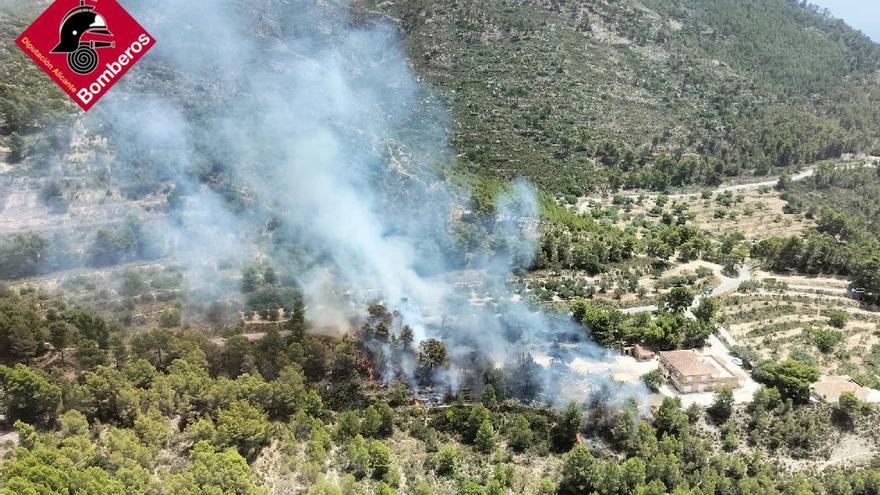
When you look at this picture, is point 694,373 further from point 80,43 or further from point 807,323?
point 80,43

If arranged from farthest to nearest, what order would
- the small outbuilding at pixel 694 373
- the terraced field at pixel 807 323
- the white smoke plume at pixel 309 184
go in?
the terraced field at pixel 807 323
the white smoke plume at pixel 309 184
the small outbuilding at pixel 694 373

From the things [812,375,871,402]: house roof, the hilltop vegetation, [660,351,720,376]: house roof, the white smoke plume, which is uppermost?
the hilltop vegetation

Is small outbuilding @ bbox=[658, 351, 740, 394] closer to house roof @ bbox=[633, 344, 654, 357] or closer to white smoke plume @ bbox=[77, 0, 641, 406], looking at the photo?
house roof @ bbox=[633, 344, 654, 357]

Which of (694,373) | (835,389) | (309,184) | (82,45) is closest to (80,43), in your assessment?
(82,45)

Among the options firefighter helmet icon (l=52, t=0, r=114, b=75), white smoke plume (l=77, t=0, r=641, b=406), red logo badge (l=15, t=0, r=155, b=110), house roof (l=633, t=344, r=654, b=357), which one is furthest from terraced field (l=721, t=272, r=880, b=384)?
firefighter helmet icon (l=52, t=0, r=114, b=75)

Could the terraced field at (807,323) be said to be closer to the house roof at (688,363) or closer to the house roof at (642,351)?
the house roof at (688,363)

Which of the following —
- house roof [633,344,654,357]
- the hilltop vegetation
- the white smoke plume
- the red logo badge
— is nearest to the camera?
the red logo badge

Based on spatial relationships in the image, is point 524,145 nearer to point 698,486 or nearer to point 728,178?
point 728,178

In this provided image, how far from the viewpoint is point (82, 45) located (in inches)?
890

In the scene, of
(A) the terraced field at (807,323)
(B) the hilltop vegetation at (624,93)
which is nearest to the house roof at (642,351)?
(A) the terraced field at (807,323)

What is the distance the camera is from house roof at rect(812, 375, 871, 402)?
27.2m

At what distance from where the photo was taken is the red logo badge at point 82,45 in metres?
22.4

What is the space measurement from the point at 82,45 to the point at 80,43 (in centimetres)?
11

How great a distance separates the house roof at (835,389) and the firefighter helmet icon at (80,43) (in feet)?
105
